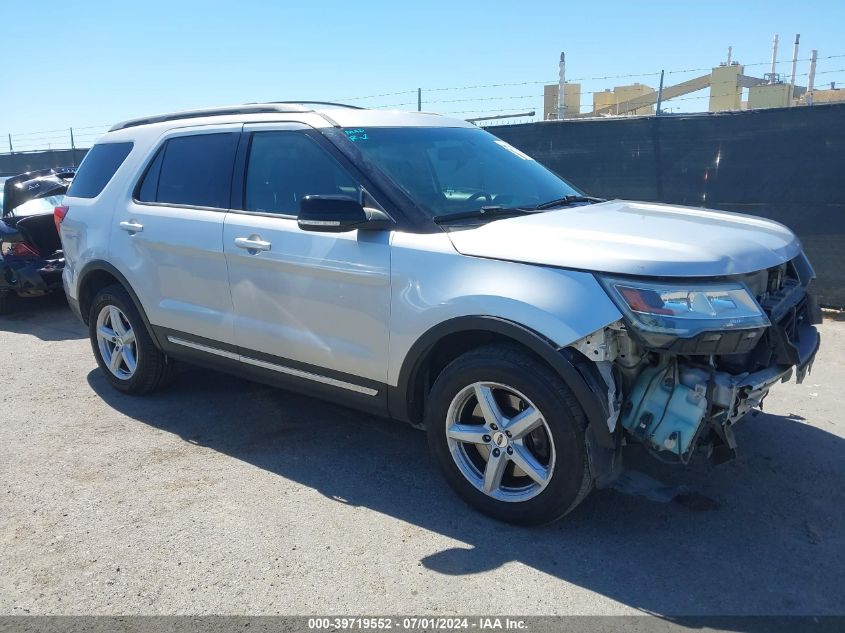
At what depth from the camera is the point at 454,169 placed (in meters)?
4.23

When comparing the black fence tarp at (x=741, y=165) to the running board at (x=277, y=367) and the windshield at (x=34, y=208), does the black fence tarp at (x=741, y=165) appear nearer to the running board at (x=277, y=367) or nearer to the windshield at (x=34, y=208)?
the running board at (x=277, y=367)

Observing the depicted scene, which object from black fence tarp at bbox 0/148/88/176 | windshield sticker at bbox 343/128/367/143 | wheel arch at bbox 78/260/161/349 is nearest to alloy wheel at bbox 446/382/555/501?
windshield sticker at bbox 343/128/367/143

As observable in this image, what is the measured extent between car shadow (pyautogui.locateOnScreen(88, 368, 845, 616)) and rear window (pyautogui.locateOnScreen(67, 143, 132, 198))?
1681 mm

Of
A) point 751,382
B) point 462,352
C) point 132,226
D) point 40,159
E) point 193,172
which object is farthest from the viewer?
point 40,159

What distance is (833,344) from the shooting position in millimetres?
6488

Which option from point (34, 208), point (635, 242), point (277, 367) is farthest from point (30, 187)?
point (635, 242)

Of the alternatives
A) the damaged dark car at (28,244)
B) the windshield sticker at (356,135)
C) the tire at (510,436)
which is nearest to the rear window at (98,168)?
the windshield sticker at (356,135)

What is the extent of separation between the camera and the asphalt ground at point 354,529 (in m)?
→ 2.92

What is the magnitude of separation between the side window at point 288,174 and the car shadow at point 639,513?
1456 millimetres

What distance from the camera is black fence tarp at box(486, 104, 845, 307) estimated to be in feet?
23.7

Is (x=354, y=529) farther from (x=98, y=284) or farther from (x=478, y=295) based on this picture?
(x=98, y=284)

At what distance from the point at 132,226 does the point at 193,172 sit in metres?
0.61

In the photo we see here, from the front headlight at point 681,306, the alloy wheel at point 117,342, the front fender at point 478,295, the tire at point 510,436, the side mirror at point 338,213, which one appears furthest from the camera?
the alloy wheel at point 117,342

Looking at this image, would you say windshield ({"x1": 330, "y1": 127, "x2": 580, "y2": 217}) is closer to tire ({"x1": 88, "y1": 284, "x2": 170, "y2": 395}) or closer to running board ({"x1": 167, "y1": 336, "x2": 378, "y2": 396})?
running board ({"x1": 167, "y1": 336, "x2": 378, "y2": 396})
